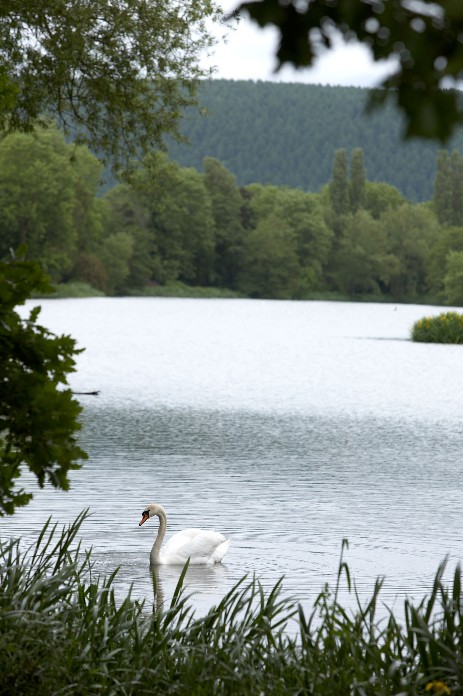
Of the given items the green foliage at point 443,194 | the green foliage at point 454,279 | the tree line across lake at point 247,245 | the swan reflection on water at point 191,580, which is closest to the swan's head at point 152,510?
the swan reflection on water at point 191,580

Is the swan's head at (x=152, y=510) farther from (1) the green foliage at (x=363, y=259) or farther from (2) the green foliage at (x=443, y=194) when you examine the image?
(2) the green foliage at (x=443, y=194)

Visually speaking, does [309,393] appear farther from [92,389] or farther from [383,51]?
[383,51]

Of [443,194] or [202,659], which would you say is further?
[443,194]

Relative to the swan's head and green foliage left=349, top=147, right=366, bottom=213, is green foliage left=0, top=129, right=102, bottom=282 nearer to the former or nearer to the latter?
green foliage left=349, top=147, right=366, bottom=213

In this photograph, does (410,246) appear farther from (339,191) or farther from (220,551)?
(220,551)

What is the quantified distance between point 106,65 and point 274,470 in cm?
553

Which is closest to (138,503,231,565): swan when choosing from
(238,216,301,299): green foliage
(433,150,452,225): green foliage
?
(238,216,301,299): green foliage

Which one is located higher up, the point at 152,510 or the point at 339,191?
the point at 339,191

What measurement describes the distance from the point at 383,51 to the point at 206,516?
1020 cm

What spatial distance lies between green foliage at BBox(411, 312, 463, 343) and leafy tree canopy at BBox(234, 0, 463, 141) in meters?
48.0

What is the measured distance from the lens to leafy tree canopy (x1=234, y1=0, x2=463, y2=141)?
2664 millimetres

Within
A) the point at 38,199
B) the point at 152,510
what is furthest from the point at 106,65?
the point at 38,199

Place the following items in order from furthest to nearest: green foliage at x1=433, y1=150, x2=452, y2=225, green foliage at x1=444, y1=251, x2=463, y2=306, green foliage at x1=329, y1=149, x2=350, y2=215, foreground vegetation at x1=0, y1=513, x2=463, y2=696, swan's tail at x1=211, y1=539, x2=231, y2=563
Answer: green foliage at x1=329, y1=149, x2=350, y2=215 → green foliage at x1=433, y1=150, x2=452, y2=225 → green foliage at x1=444, y1=251, x2=463, y2=306 → swan's tail at x1=211, y1=539, x2=231, y2=563 → foreground vegetation at x1=0, y1=513, x2=463, y2=696

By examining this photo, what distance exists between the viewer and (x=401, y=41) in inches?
108
